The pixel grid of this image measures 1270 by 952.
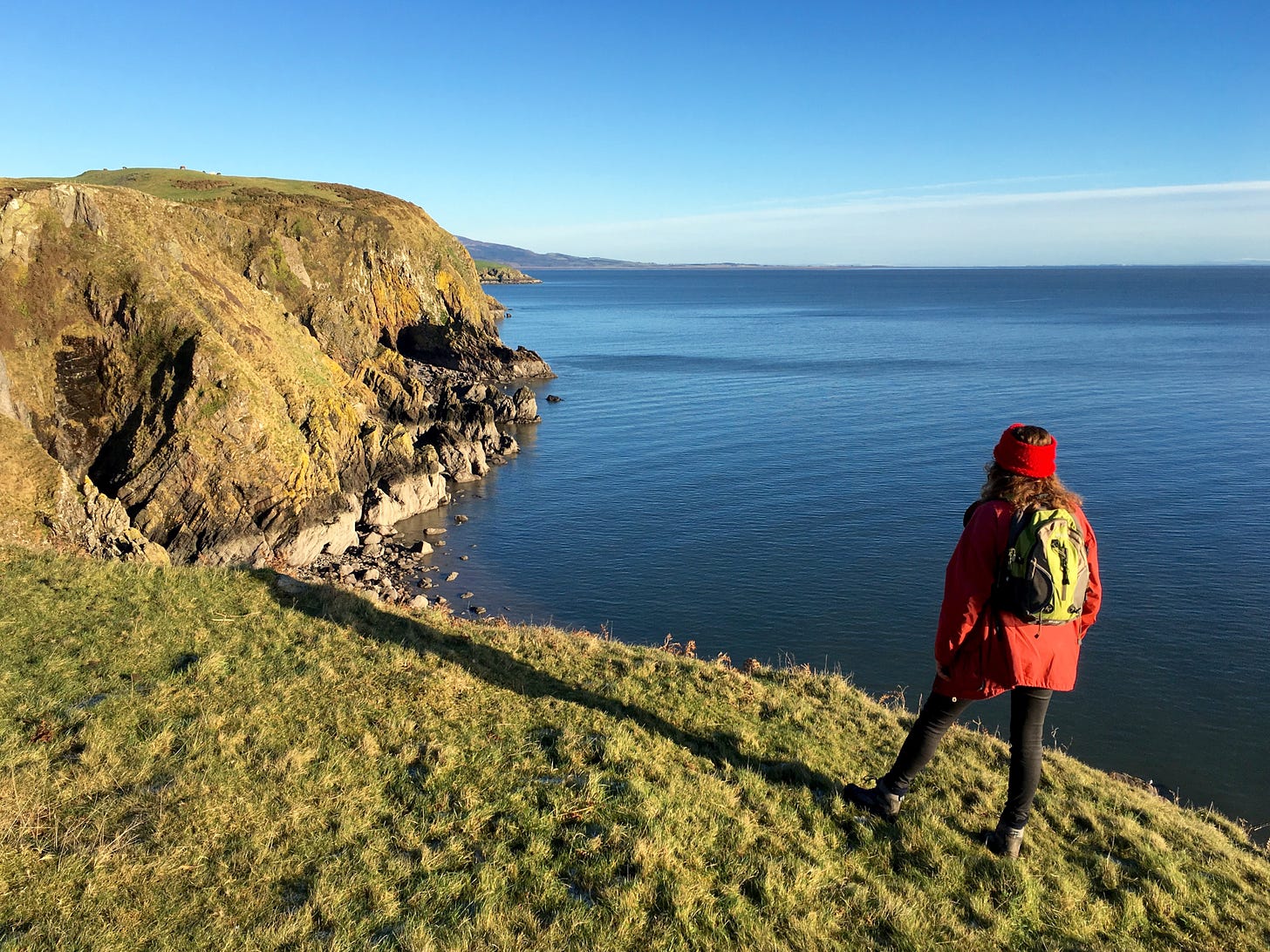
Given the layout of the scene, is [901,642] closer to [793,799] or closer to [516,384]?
[793,799]

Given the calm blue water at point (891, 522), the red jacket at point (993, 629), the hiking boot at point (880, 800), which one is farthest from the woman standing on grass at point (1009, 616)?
the calm blue water at point (891, 522)

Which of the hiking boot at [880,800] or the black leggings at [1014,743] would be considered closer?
the black leggings at [1014,743]

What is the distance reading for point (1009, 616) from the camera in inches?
249

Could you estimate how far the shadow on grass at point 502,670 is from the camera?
28.0 ft

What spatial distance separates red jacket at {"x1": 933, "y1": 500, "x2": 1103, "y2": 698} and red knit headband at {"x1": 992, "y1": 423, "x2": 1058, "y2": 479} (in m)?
0.34

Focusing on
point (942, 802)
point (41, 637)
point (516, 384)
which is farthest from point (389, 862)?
point (516, 384)

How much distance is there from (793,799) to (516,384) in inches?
3010

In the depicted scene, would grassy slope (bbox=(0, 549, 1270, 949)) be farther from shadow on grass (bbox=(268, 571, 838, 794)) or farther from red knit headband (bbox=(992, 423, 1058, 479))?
red knit headband (bbox=(992, 423, 1058, 479))

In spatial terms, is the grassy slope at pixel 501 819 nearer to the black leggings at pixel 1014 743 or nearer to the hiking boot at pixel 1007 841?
the hiking boot at pixel 1007 841

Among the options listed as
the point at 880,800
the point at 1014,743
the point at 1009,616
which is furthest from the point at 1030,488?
the point at 880,800

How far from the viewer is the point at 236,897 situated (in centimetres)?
571

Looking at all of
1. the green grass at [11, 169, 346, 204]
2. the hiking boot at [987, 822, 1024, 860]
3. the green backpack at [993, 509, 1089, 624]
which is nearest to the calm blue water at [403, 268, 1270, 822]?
the hiking boot at [987, 822, 1024, 860]

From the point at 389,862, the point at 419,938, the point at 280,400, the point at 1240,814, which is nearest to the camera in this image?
the point at 419,938

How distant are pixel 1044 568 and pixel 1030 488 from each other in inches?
27.9
